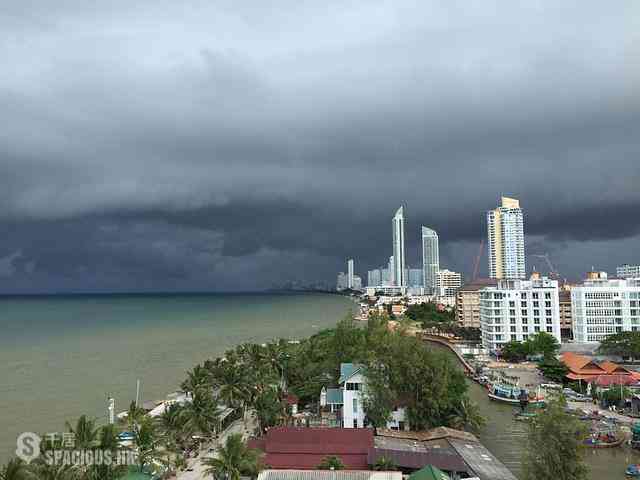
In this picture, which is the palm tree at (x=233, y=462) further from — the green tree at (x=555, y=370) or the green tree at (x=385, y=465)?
the green tree at (x=555, y=370)

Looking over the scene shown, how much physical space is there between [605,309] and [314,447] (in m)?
61.2

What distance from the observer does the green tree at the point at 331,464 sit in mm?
25750

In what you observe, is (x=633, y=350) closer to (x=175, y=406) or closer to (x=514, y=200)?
(x=175, y=406)

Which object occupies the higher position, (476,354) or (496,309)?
(496,309)

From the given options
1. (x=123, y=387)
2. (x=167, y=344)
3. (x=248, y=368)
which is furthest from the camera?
(x=167, y=344)

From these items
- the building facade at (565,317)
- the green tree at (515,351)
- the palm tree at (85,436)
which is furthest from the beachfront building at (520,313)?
the palm tree at (85,436)

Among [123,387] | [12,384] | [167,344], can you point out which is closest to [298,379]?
[123,387]

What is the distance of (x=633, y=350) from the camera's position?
199ft

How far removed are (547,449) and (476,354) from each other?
55.9 meters

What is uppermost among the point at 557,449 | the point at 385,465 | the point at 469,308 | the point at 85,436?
the point at 469,308

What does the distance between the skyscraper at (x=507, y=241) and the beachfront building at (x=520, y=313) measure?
338 ft

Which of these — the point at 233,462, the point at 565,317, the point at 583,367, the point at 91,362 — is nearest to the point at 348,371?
the point at 233,462

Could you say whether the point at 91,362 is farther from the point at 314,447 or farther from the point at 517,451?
the point at 517,451

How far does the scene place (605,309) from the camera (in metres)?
71.9
